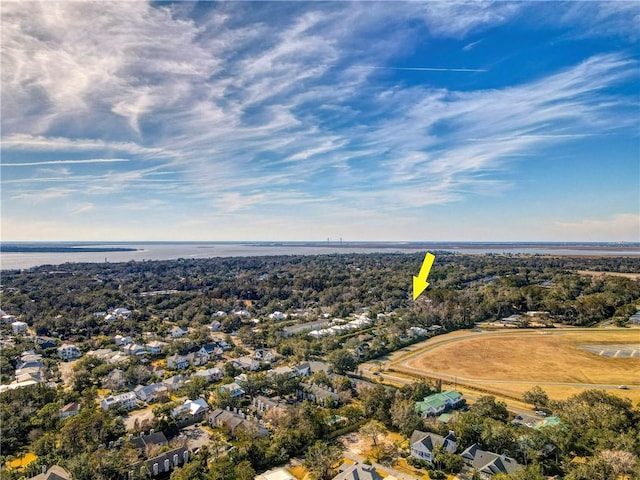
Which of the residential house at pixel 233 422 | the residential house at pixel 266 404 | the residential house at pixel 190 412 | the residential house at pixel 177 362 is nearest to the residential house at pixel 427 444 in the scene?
the residential house at pixel 233 422

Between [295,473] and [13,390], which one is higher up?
[13,390]

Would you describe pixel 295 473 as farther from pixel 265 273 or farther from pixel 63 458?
pixel 265 273

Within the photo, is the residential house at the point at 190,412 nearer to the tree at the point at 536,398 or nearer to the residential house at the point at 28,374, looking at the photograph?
the residential house at the point at 28,374

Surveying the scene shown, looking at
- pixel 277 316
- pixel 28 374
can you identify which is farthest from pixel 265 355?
pixel 28 374

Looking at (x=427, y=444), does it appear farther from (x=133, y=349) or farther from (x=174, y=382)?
(x=133, y=349)

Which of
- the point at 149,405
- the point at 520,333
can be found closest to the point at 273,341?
the point at 149,405

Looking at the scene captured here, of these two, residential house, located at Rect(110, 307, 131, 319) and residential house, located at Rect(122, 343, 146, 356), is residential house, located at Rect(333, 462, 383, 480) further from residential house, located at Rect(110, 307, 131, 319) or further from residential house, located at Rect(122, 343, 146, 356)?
residential house, located at Rect(110, 307, 131, 319)
